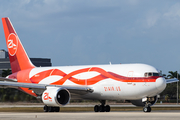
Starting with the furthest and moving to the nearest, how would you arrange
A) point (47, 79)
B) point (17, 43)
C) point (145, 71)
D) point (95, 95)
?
point (17, 43)
point (47, 79)
point (95, 95)
point (145, 71)

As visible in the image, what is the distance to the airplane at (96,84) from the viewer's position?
32094 mm

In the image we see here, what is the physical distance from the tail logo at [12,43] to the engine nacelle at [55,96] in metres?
10.9

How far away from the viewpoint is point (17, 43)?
141ft

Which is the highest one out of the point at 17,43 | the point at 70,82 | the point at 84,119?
the point at 17,43

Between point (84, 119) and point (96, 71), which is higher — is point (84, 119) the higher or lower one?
the lower one

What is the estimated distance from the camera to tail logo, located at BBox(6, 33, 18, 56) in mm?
43094

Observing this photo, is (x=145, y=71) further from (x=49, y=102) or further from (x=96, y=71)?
(x=49, y=102)

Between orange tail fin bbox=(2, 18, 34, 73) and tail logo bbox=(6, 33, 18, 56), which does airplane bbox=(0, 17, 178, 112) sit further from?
tail logo bbox=(6, 33, 18, 56)

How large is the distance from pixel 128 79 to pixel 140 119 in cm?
999

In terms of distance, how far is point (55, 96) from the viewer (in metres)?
32.7

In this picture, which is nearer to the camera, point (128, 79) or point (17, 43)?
point (128, 79)

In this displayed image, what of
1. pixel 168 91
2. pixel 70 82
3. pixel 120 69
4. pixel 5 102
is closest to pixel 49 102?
pixel 70 82

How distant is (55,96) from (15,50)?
501 inches

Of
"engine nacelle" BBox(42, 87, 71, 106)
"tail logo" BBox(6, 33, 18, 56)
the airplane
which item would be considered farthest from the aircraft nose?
"tail logo" BBox(6, 33, 18, 56)
